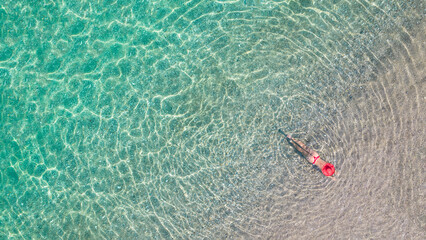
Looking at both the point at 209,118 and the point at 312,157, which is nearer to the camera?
the point at 312,157

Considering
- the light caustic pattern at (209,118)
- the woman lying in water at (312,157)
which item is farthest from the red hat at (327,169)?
Result: the light caustic pattern at (209,118)

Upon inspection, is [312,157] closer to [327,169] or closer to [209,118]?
[327,169]

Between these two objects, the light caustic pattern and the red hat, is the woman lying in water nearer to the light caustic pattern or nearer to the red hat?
the red hat

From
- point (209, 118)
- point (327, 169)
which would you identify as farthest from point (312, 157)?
point (209, 118)

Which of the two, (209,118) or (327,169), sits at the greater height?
(327,169)

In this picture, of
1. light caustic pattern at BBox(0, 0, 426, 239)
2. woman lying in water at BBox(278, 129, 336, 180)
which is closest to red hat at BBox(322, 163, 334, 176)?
woman lying in water at BBox(278, 129, 336, 180)

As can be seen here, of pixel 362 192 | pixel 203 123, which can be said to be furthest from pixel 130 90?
pixel 362 192

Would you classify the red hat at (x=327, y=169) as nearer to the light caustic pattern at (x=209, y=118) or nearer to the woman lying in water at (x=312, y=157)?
the woman lying in water at (x=312, y=157)
